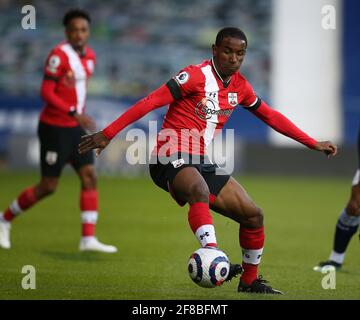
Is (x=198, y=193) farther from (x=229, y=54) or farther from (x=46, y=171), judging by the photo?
(x=46, y=171)

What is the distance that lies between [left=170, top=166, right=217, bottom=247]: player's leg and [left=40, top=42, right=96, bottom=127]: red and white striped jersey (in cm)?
335

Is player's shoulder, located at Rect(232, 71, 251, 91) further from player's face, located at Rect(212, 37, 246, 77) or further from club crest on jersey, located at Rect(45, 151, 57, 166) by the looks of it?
club crest on jersey, located at Rect(45, 151, 57, 166)

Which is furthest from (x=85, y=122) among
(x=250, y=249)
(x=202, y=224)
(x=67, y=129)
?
(x=202, y=224)

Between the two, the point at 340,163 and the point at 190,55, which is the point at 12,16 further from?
the point at 340,163

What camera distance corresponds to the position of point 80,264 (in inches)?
353

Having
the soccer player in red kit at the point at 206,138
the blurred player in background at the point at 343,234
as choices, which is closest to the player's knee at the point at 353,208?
the blurred player in background at the point at 343,234

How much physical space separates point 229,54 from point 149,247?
12.7ft

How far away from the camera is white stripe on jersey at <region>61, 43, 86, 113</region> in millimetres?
10289

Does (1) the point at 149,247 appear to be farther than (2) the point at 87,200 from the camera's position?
Yes

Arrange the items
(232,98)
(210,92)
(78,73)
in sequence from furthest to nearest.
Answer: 1. (78,73)
2. (232,98)
3. (210,92)

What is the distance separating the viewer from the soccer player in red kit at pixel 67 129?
10.1 meters

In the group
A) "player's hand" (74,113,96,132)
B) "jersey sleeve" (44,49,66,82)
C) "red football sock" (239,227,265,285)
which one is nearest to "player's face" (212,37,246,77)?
"red football sock" (239,227,265,285)

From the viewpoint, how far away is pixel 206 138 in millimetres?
7426

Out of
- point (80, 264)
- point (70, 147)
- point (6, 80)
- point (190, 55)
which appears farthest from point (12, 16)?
point (80, 264)
